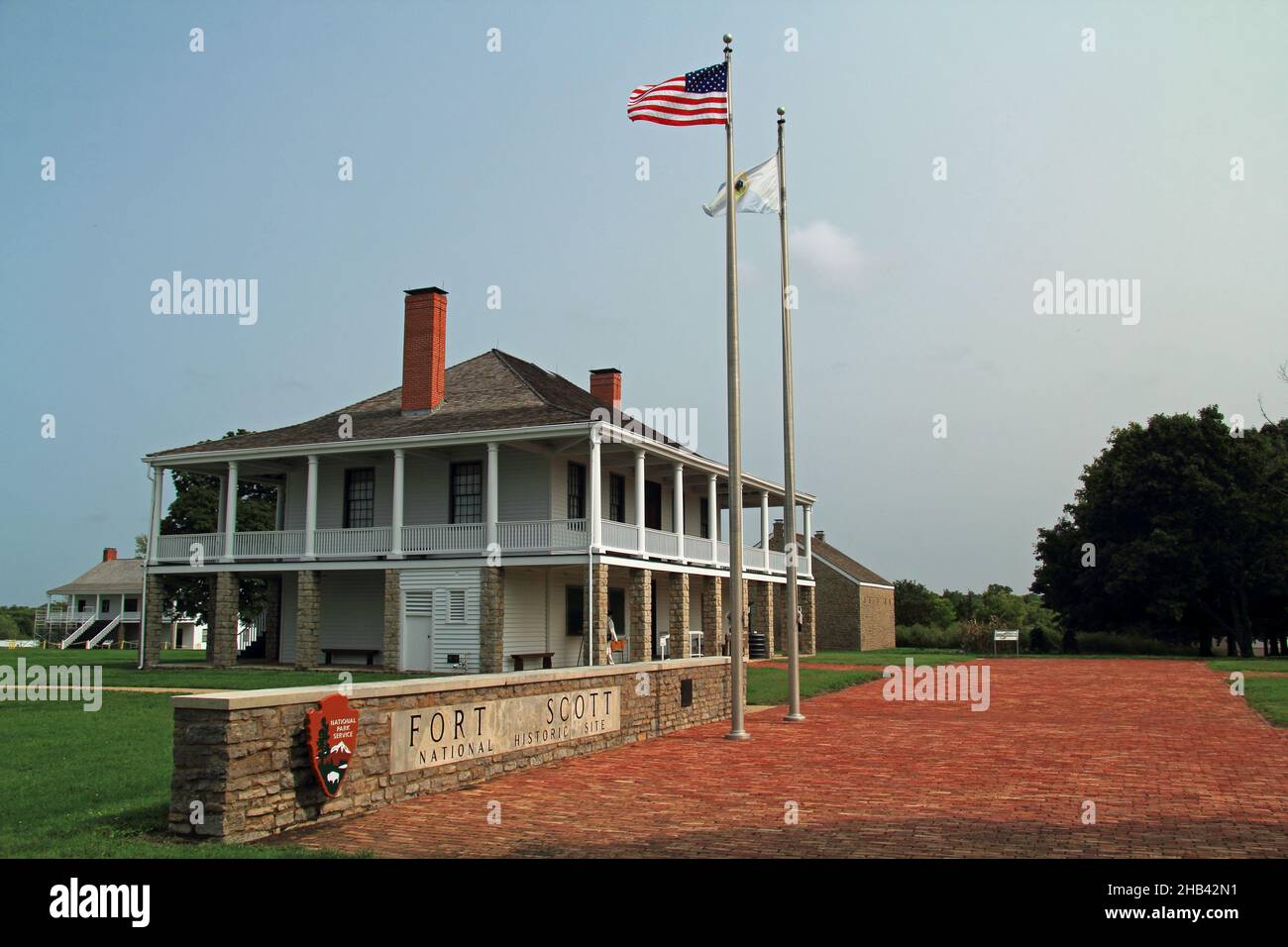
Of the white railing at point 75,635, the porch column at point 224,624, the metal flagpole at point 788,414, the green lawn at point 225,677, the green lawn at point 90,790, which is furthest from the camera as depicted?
the white railing at point 75,635

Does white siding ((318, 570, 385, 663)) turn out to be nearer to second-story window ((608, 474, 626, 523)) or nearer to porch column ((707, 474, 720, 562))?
second-story window ((608, 474, 626, 523))

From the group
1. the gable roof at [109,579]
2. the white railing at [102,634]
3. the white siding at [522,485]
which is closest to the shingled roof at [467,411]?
the white siding at [522,485]

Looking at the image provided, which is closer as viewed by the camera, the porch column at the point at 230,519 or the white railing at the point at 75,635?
the porch column at the point at 230,519

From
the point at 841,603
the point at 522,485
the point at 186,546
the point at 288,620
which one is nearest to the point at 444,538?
Answer: the point at 522,485

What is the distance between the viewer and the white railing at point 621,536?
27.5 metres

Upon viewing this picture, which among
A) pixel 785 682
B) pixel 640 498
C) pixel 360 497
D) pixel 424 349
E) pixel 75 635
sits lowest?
pixel 75 635

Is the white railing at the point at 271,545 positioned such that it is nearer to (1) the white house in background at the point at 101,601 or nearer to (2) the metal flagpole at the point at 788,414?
(2) the metal flagpole at the point at 788,414

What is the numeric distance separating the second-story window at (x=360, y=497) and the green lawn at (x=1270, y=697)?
22.9 metres

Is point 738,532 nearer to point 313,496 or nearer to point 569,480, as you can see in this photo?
point 569,480

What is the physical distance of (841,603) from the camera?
5125cm

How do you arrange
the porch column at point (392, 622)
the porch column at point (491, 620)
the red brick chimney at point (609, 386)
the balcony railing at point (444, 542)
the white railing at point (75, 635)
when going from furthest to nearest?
the white railing at point (75, 635) < the red brick chimney at point (609, 386) < the porch column at point (392, 622) < the balcony railing at point (444, 542) < the porch column at point (491, 620)

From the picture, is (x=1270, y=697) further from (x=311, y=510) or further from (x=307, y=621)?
(x=311, y=510)

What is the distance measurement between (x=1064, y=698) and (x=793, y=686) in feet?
24.4

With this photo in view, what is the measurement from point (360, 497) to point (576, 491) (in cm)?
671
